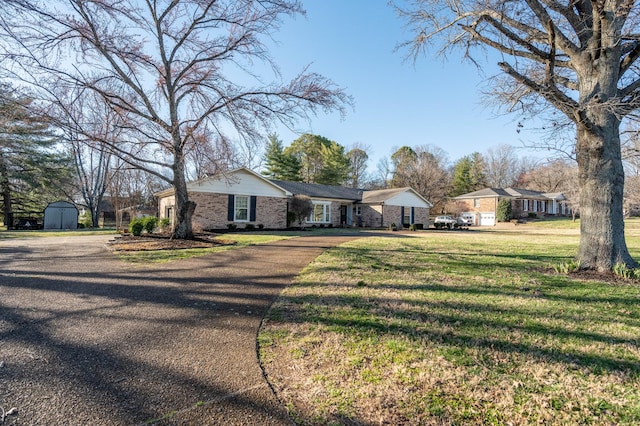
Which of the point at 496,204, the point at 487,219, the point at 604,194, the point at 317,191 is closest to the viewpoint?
the point at 604,194

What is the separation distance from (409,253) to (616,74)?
20.3 feet

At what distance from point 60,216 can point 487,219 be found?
142 feet

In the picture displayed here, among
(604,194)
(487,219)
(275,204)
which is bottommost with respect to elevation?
(487,219)

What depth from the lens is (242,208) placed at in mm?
20000

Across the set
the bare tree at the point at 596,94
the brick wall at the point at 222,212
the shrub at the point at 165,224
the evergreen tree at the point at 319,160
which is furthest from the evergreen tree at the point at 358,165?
the bare tree at the point at 596,94

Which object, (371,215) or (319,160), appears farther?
(319,160)

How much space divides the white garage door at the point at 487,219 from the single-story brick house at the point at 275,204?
43.1 feet

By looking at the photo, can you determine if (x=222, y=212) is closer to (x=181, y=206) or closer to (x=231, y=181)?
(x=231, y=181)

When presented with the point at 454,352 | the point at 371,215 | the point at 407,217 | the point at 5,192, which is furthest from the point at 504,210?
the point at 5,192

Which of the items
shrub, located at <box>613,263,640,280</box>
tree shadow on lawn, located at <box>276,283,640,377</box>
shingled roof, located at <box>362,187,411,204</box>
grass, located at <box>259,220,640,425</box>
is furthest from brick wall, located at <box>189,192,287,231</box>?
shrub, located at <box>613,263,640,280</box>

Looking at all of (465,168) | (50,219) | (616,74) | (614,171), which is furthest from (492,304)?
(465,168)

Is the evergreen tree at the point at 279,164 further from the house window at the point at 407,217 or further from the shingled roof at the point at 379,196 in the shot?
the house window at the point at 407,217

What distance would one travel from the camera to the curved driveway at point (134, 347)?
7.14ft

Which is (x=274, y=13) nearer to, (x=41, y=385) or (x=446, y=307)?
(x=446, y=307)
